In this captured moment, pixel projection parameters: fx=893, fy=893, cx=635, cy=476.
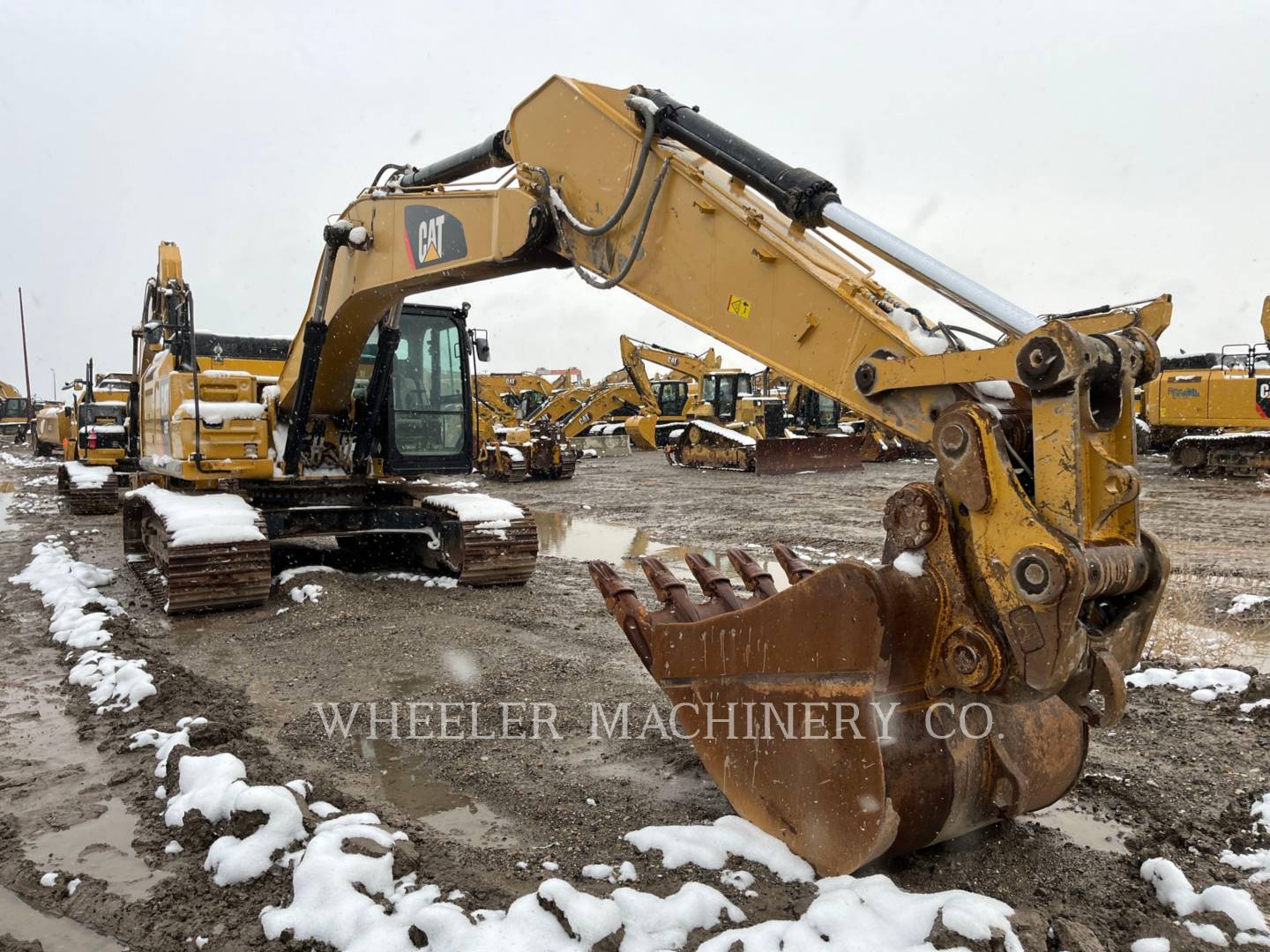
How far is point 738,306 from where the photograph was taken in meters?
3.54

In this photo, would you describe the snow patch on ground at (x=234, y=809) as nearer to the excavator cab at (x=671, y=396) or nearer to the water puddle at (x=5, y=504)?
the water puddle at (x=5, y=504)

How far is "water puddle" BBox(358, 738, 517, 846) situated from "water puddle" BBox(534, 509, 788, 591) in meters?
4.30

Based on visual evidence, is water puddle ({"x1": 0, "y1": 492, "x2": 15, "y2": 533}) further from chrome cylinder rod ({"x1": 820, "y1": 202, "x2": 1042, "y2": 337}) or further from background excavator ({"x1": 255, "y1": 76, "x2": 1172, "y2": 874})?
chrome cylinder rod ({"x1": 820, "y1": 202, "x2": 1042, "y2": 337})

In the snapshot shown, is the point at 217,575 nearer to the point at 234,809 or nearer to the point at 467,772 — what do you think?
the point at 467,772

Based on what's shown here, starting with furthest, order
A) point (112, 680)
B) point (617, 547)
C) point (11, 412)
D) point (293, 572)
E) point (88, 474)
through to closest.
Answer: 1. point (11, 412)
2. point (88, 474)
3. point (617, 547)
4. point (293, 572)
5. point (112, 680)

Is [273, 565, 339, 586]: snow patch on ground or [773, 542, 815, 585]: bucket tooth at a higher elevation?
[773, 542, 815, 585]: bucket tooth

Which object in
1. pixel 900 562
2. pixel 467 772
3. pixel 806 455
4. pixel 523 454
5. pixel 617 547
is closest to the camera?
pixel 900 562

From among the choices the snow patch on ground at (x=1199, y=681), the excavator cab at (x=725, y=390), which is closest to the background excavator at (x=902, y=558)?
the snow patch on ground at (x=1199, y=681)

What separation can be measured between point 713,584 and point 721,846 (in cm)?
99

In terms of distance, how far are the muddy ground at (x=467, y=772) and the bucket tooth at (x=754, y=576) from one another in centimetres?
79

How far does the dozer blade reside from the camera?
69.5ft

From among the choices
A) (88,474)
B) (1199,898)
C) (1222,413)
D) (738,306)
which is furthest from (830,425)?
(1199,898)

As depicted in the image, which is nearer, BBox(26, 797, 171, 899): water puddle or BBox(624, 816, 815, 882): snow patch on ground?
BBox(624, 816, 815, 882): snow patch on ground

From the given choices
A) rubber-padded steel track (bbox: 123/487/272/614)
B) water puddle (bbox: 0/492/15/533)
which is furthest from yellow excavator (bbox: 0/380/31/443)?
rubber-padded steel track (bbox: 123/487/272/614)
